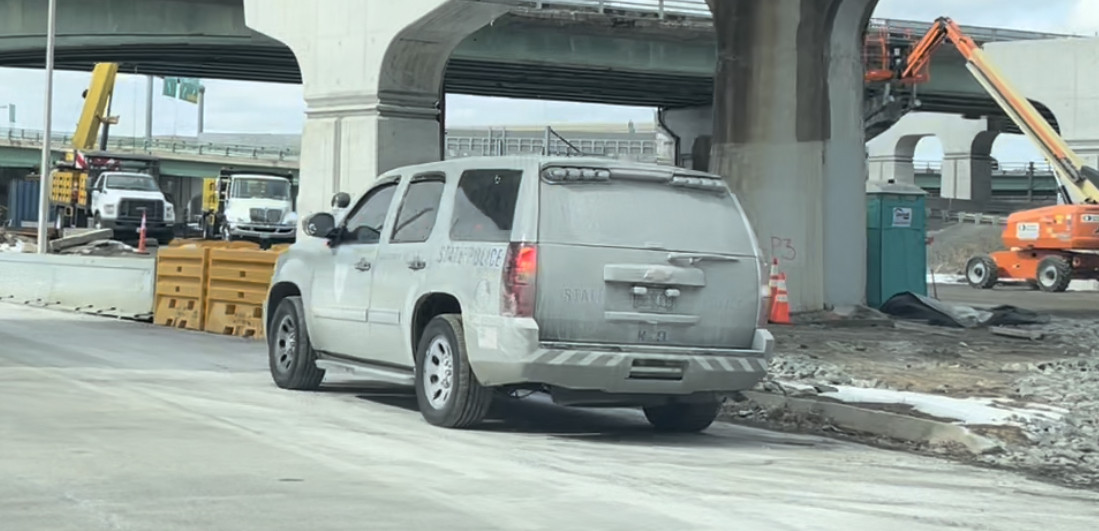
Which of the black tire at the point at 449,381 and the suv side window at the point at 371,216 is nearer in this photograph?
the black tire at the point at 449,381

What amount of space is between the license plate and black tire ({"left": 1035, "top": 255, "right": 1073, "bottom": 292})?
29.5 meters

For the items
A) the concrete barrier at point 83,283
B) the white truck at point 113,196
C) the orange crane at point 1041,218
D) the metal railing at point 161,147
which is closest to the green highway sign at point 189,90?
the metal railing at point 161,147

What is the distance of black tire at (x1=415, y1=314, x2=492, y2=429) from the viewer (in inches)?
376

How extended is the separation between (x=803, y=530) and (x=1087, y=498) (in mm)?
2371

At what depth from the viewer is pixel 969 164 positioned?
85.3 metres

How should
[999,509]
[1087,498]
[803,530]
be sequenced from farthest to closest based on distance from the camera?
[1087,498] → [999,509] → [803,530]

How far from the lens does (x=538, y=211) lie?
9.25 m

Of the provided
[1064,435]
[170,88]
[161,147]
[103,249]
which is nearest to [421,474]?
[1064,435]

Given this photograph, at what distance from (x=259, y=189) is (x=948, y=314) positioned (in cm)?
2636

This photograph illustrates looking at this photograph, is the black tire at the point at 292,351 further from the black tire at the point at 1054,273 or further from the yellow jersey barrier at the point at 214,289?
the black tire at the point at 1054,273

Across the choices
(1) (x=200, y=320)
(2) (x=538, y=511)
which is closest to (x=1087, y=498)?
(2) (x=538, y=511)

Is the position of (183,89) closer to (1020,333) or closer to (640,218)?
(1020,333)

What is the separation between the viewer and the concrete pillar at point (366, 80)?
1962 cm

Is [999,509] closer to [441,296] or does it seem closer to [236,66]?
[441,296]
